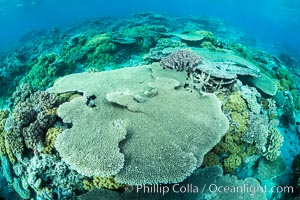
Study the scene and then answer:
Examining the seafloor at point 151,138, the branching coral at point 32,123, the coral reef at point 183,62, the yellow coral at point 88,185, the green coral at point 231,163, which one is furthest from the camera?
the coral reef at point 183,62

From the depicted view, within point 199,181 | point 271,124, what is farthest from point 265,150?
point 199,181

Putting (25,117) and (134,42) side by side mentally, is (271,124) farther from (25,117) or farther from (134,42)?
(134,42)

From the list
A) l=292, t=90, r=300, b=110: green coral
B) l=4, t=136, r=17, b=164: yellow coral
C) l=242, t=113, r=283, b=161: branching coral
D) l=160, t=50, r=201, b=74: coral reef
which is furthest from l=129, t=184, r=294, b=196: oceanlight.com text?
l=292, t=90, r=300, b=110: green coral

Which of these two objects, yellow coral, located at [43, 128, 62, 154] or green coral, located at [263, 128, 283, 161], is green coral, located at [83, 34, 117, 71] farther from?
green coral, located at [263, 128, 283, 161]

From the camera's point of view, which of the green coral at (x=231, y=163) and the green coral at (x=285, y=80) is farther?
the green coral at (x=285, y=80)

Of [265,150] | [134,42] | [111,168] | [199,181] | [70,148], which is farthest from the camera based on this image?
[134,42]

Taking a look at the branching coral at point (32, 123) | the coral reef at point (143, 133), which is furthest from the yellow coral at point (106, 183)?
the branching coral at point (32, 123)

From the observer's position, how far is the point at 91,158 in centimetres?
339

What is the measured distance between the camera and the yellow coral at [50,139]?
14.2 feet

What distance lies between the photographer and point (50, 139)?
4.34m

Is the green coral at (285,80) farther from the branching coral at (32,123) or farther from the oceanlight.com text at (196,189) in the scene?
the branching coral at (32,123)

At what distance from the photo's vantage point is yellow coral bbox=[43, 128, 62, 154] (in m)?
4.32

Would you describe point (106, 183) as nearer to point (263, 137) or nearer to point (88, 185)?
point (88, 185)

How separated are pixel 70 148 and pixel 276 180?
5.23 meters
